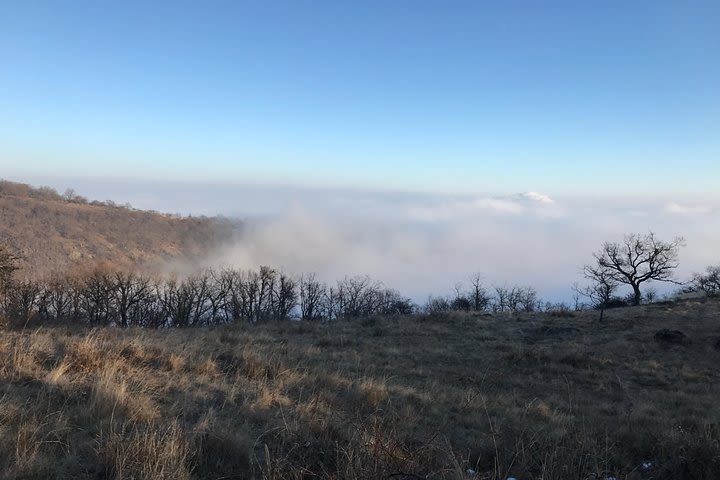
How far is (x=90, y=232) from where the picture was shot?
134m

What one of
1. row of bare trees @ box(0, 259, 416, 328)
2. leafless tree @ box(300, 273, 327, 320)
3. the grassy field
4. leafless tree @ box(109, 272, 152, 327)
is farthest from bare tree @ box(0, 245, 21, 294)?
leafless tree @ box(300, 273, 327, 320)

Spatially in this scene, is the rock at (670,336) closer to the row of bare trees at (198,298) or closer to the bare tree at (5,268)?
the bare tree at (5,268)

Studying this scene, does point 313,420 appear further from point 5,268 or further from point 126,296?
point 126,296

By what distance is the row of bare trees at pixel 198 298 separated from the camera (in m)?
59.5

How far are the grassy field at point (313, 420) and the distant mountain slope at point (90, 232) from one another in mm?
97428

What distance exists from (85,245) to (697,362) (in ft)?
458

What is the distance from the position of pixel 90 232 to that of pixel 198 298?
8480cm

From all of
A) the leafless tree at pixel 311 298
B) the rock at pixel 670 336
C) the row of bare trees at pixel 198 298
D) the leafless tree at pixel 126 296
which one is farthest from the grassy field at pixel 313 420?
the leafless tree at pixel 311 298

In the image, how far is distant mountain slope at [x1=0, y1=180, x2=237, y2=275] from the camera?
11281 cm

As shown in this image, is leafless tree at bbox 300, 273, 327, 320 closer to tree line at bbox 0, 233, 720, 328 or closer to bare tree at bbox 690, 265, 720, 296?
tree line at bbox 0, 233, 720, 328

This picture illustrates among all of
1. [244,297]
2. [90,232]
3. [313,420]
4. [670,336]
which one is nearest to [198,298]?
[244,297]

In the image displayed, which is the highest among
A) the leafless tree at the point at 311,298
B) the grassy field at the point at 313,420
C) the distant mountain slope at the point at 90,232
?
the distant mountain slope at the point at 90,232

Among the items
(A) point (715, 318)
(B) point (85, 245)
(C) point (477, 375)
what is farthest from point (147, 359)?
(B) point (85, 245)

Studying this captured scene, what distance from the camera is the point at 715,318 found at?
24688 mm
